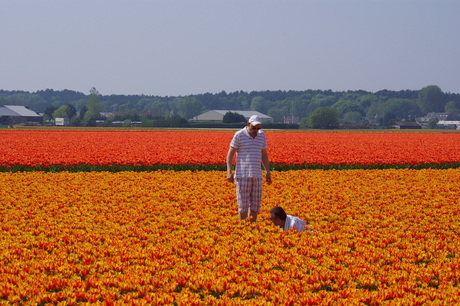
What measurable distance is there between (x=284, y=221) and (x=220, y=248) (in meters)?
1.95

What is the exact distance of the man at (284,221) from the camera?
10484mm

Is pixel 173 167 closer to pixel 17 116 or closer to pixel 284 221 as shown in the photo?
pixel 284 221

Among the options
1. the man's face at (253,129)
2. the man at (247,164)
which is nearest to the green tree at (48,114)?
the man at (247,164)

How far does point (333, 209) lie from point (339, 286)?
615cm

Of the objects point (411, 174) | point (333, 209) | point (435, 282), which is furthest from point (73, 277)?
point (411, 174)

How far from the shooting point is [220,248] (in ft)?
29.5

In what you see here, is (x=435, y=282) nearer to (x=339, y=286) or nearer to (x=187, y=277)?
(x=339, y=286)

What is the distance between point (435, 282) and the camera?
295 inches

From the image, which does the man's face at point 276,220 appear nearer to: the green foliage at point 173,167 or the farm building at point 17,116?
the green foliage at point 173,167

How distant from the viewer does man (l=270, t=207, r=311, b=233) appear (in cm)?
1048

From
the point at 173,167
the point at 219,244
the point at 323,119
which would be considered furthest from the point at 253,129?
the point at 323,119

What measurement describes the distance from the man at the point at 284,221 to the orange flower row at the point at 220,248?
0.82 feet

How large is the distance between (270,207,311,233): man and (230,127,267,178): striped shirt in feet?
2.46

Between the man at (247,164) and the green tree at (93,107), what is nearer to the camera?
the man at (247,164)
